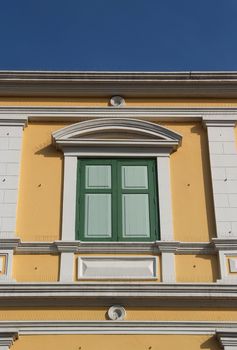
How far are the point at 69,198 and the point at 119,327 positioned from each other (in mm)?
2318

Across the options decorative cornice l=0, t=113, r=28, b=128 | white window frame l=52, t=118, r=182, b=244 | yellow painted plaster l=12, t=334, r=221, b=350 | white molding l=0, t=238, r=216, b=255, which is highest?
decorative cornice l=0, t=113, r=28, b=128

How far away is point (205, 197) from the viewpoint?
10.9 m

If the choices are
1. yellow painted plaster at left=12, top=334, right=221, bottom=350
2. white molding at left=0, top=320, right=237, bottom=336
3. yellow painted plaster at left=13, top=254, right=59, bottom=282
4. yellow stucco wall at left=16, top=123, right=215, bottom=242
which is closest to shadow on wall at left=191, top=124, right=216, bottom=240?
yellow stucco wall at left=16, top=123, right=215, bottom=242

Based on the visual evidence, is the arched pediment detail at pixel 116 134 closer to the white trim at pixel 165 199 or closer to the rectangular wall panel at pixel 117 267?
the white trim at pixel 165 199

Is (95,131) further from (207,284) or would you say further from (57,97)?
(207,284)

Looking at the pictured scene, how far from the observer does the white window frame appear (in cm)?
1109

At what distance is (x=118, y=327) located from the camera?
954 cm

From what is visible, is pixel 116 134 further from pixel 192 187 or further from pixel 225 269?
pixel 225 269

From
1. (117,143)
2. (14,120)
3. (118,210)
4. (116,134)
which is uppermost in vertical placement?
(14,120)

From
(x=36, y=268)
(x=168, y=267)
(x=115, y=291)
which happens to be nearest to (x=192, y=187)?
(x=168, y=267)
